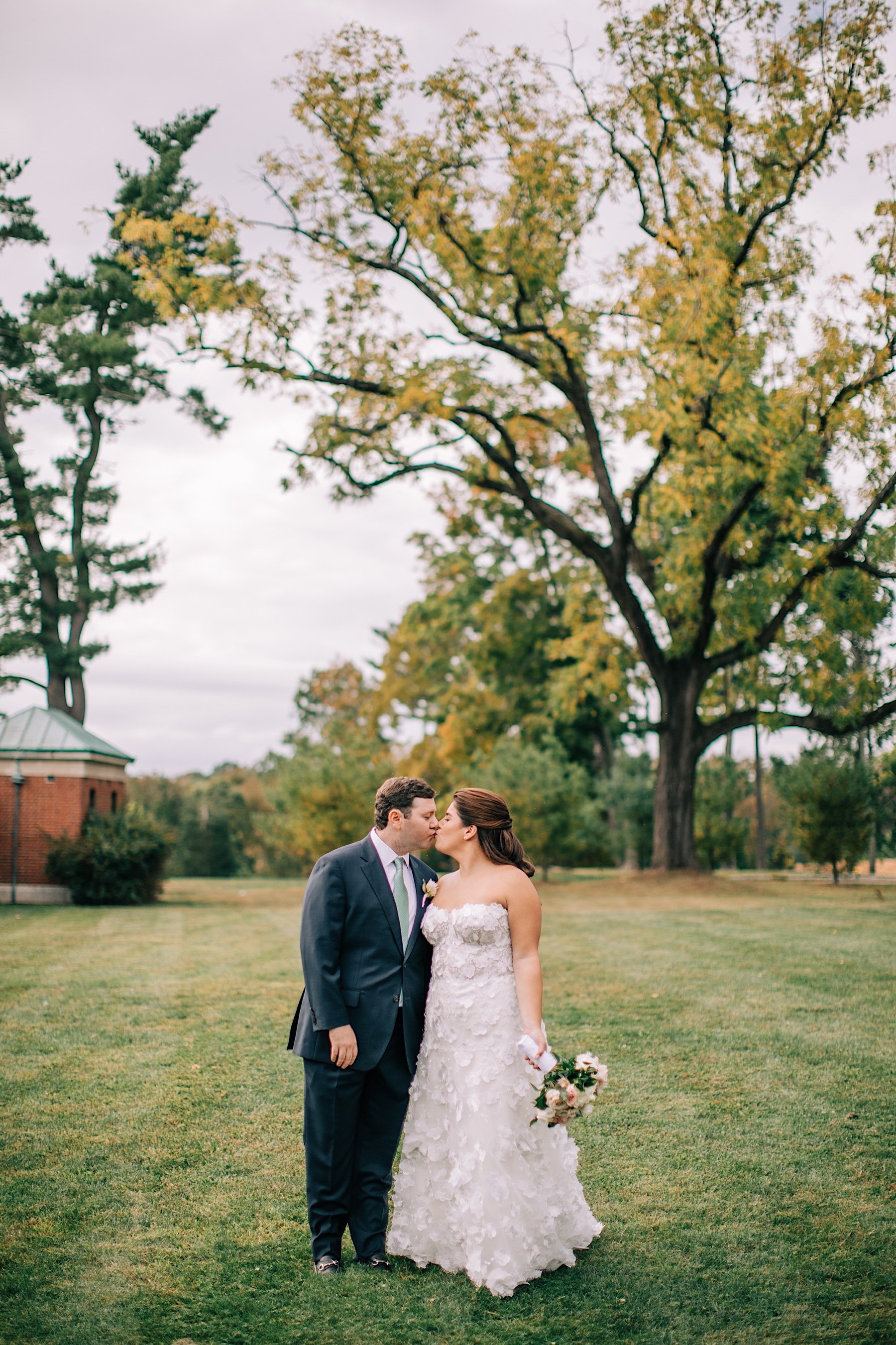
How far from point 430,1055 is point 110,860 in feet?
66.3

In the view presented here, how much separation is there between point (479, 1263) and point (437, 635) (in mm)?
28590

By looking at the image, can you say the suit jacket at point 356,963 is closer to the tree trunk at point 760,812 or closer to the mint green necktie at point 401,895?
the mint green necktie at point 401,895

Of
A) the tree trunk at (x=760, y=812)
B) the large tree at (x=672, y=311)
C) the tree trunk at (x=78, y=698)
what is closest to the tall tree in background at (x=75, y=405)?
the tree trunk at (x=78, y=698)

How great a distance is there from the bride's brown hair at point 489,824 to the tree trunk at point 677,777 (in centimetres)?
1911

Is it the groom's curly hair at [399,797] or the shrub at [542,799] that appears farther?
the shrub at [542,799]

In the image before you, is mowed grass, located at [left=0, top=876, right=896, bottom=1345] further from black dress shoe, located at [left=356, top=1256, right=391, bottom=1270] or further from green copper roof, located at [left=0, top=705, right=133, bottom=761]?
green copper roof, located at [left=0, top=705, right=133, bottom=761]

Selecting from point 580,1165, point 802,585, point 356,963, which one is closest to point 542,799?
point 802,585

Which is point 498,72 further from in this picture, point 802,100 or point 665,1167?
point 665,1167

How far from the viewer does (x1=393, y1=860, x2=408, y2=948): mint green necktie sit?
4.68 meters

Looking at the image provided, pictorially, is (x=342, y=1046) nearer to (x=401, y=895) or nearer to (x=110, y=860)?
(x=401, y=895)

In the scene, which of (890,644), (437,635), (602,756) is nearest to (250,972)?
(890,644)

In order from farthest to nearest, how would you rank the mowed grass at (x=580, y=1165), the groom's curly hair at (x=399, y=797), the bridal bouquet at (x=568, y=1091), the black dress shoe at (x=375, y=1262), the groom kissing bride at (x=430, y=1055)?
the groom's curly hair at (x=399, y=797) < the black dress shoe at (x=375, y=1262) < the groom kissing bride at (x=430, y=1055) < the bridal bouquet at (x=568, y=1091) < the mowed grass at (x=580, y=1165)

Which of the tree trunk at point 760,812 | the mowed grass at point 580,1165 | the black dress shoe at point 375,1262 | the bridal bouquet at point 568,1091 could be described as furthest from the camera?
the tree trunk at point 760,812

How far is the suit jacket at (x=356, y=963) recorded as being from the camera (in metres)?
4.44
